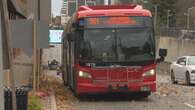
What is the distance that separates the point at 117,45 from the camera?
21.1 meters

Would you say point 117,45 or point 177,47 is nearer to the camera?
point 117,45

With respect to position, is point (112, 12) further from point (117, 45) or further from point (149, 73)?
point (149, 73)

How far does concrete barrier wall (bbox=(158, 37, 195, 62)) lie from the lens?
61.7 meters

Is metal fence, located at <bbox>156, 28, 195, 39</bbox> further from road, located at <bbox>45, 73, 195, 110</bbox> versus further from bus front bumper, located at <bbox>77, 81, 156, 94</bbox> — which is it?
bus front bumper, located at <bbox>77, 81, 156, 94</bbox>

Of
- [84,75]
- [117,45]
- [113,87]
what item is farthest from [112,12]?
[113,87]

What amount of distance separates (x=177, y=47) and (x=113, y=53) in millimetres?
45668

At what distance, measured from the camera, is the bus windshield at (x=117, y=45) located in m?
21.0

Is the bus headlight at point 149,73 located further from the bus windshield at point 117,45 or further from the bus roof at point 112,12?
the bus roof at point 112,12

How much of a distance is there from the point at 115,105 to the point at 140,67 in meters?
1.58

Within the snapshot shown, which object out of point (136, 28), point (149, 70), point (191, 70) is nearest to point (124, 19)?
point (136, 28)

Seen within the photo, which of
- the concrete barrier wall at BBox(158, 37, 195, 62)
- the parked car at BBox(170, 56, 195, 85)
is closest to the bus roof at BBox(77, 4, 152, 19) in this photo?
the parked car at BBox(170, 56, 195, 85)

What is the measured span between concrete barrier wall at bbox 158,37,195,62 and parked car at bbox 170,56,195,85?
26481 mm

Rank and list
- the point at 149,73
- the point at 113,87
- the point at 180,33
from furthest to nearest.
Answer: the point at 180,33 < the point at 149,73 < the point at 113,87

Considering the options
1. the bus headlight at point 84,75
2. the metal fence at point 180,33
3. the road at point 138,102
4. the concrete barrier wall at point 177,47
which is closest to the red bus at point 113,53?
the bus headlight at point 84,75
